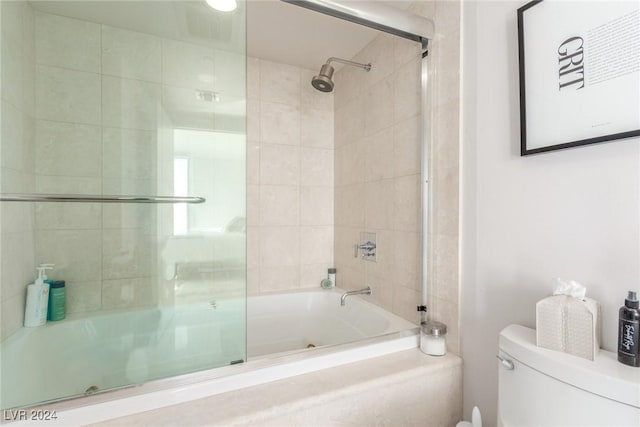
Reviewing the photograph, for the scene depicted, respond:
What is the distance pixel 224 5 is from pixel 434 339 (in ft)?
5.31

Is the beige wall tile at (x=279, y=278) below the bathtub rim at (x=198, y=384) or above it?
above

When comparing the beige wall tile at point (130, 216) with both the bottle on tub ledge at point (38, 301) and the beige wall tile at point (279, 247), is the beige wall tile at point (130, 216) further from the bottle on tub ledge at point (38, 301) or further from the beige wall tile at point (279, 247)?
the beige wall tile at point (279, 247)

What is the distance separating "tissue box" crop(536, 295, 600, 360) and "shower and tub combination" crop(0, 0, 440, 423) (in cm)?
A: 58

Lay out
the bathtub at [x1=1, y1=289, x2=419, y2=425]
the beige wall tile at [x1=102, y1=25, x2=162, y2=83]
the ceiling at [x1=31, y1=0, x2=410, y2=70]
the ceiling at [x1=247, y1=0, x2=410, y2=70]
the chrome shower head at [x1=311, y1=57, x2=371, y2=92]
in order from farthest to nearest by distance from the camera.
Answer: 1. the chrome shower head at [x1=311, y1=57, x2=371, y2=92]
2. the ceiling at [x1=247, y1=0, x2=410, y2=70]
3. the beige wall tile at [x1=102, y1=25, x2=162, y2=83]
4. the ceiling at [x1=31, y1=0, x2=410, y2=70]
5. the bathtub at [x1=1, y1=289, x2=419, y2=425]

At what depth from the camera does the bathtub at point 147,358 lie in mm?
867

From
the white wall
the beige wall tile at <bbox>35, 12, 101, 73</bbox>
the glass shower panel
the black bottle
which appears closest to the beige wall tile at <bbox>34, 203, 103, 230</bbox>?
the glass shower panel

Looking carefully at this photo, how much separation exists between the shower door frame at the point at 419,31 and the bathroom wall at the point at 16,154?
1.13 meters

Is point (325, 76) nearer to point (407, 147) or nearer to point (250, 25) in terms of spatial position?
point (250, 25)

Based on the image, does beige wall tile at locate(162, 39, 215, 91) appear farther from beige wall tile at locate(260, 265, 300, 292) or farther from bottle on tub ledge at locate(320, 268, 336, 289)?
bottle on tub ledge at locate(320, 268, 336, 289)

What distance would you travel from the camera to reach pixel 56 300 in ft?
4.38

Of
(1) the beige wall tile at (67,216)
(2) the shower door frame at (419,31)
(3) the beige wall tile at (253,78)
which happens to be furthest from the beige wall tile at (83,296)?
(2) the shower door frame at (419,31)

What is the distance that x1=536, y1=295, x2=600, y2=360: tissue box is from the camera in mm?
693

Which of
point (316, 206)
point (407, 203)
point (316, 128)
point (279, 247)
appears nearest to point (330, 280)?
point (279, 247)

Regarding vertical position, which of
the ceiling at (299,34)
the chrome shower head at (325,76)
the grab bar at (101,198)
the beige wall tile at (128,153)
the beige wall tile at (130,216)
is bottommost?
the beige wall tile at (130,216)
